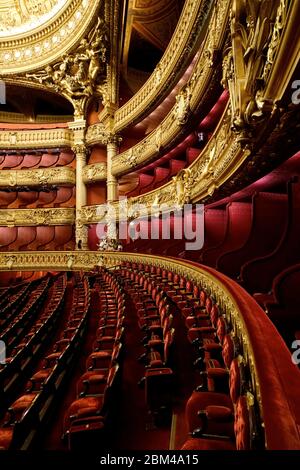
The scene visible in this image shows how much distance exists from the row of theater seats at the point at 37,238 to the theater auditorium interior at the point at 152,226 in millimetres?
25

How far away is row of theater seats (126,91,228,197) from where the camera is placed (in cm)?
301

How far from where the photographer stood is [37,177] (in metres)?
5.56

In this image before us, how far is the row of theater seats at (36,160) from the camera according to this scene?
5.80 metres

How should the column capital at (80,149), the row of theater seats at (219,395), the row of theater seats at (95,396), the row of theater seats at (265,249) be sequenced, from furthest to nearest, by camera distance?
the column capital at (80,149) < the row of theater seats at (265,249) < the row of theater seats at (95,396) < the row of theater seats at (219,395)

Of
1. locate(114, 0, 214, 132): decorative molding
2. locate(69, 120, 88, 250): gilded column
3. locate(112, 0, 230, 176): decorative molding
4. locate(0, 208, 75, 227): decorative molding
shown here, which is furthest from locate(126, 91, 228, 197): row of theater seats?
locate(0, 208, 75, 227): decorative molding

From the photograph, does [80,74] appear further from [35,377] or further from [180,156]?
[35,377]

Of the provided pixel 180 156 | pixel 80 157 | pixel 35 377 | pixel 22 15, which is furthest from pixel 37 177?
pixel 35 377

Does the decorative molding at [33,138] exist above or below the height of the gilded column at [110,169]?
above

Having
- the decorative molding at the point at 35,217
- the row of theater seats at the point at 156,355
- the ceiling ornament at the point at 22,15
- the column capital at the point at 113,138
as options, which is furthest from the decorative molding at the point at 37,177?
the row of theater seats at the point at 156,355

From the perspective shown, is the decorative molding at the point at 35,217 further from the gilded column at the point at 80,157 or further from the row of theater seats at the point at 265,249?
the row of theater seats at the point at 265,249

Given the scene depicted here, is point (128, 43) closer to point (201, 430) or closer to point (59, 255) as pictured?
point (59, 255)

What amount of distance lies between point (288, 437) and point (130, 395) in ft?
2.78

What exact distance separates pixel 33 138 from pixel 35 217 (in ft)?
4.49

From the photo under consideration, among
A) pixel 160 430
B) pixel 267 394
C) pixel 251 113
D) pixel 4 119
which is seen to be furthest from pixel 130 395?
pixel 4 119
